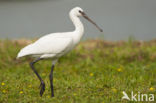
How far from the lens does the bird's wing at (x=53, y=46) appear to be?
5.20 m

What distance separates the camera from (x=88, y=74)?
7594 mm

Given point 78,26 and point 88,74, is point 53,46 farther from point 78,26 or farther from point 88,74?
point 88,74

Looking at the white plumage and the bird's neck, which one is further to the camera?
the bird's neck

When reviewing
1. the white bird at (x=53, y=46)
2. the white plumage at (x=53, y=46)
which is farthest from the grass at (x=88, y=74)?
the white plumage at (x=53, y=46)

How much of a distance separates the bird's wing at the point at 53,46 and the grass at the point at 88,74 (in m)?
0.74

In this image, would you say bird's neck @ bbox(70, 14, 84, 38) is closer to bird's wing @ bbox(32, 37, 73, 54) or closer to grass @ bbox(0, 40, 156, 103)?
bird's wing @ bbox(32, 37, 73, 54)

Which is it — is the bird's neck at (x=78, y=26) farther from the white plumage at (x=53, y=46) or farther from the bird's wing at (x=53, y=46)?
the bird's wing at (x=53, y=46)

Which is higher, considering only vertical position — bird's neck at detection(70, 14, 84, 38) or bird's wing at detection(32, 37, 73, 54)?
bird's neck at detection(70, 14, 84, 38)

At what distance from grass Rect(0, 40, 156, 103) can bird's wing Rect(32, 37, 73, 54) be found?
737 millimetres

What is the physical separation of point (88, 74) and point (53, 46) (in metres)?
2.51

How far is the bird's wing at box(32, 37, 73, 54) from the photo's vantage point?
5.20 m

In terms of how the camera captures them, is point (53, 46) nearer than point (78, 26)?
Yes

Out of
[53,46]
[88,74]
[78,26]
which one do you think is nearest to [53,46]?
[53,46]

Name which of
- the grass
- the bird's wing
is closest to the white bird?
the bird's wing
